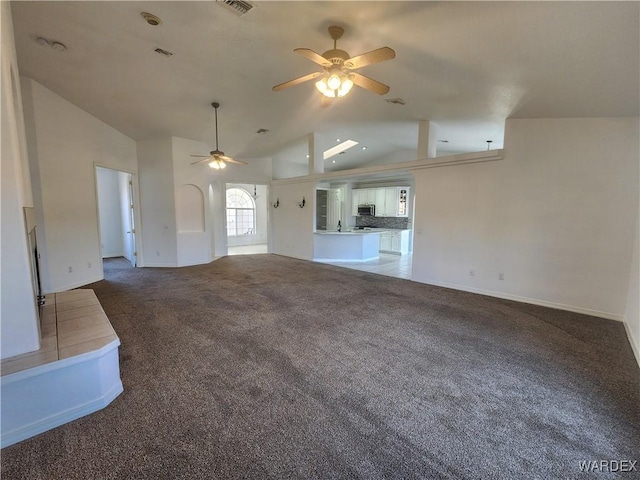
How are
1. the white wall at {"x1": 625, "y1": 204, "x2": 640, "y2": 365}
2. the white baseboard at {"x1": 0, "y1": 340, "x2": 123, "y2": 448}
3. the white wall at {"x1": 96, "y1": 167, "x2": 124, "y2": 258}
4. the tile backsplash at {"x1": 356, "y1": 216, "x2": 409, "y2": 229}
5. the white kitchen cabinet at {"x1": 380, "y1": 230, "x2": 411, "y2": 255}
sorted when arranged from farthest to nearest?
the tile backsplash at {"x1": 356, "y1": 216, "x2": 409, "y2": 229}
the white kitchen cabinet at {"x1": 380, "y1": 230, "x2": 411, "y2": 255}
the white wall at {"x1": 96, "y1": 167, "x2": 124, "y2": 258}
the white wall at {"x1": 625, "y1": 204, "x2": 640, "y2": 365}
the white baseboard at {"x1": 0, "y1": 340, "x2": 123, "y2": 448}

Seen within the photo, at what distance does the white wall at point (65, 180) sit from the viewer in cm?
455

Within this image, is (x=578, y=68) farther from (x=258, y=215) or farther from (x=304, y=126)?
(x=258, y=215)

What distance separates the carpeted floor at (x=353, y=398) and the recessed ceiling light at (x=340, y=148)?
5779 millimetres

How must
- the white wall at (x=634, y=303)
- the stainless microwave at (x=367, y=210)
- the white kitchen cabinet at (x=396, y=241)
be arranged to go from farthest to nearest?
1. the stainless microwave at (x=367, y=210)
2. the white kitchen cabinet at (x=396, y=241)
3. the white wall at (x=634, y=303)

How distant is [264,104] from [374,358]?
4.69 metres

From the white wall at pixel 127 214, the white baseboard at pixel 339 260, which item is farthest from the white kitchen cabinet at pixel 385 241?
the white wall at pixel 127 214

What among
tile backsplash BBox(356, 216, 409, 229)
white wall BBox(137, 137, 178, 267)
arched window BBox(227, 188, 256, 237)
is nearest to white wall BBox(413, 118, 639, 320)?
tile backsplash BBox(356, 216, 409, 229)

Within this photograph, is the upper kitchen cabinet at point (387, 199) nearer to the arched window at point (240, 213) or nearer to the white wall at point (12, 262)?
the arched window at point (240, 213)

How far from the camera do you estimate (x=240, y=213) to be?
11562mm

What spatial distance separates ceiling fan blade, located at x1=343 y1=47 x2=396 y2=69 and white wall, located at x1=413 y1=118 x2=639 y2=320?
3.27 m

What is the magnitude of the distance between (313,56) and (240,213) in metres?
9.66

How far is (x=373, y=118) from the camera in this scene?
19.3 feet

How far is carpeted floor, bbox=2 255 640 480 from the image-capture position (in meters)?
1.65

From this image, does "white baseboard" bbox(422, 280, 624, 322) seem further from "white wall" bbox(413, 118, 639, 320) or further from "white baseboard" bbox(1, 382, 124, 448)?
"white baseboard" bbox(1, 382, 124, 448)
